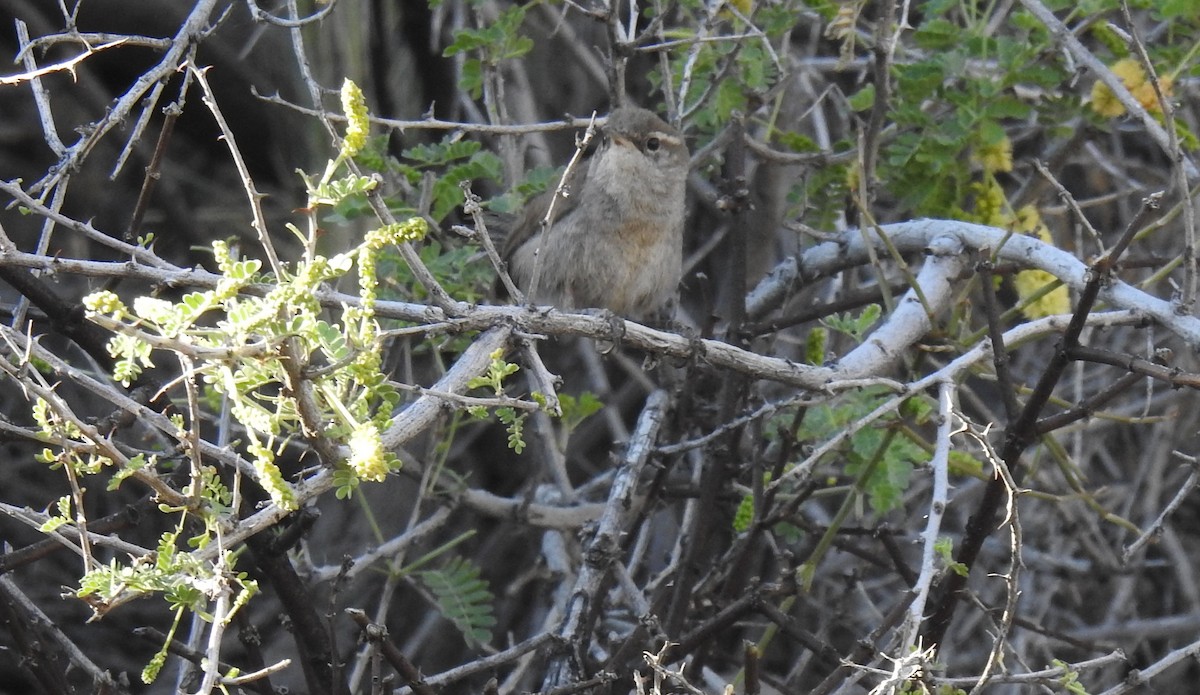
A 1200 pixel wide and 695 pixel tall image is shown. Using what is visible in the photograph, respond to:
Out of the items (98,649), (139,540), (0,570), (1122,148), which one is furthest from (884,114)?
(98,649)

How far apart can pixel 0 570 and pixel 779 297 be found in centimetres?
252

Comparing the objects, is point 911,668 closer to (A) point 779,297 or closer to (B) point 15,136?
(A) point 779,297

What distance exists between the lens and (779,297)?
13.7ft

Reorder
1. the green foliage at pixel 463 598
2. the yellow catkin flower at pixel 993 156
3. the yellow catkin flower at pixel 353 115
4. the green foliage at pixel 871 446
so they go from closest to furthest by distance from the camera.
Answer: the yellow catkin flower at pixel 353 115, the green foliage at pixel 871 446, the green foliage at pixel 463 598, the yellow catkin flower at pixel 993 156

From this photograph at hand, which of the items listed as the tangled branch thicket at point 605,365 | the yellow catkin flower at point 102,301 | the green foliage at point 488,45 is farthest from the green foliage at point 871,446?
the yellow catkin flower at point 102,301

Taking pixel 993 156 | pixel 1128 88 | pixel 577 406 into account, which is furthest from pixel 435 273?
pixel 1128 88

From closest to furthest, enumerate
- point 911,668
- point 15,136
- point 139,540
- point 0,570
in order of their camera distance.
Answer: point 911,668 < point 0,570 < point 139,540 < point 15,136

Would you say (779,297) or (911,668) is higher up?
(911,668)

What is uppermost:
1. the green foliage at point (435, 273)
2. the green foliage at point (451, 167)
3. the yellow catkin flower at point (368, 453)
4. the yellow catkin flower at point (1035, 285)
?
the yellow catkin flower at point (368, 453)

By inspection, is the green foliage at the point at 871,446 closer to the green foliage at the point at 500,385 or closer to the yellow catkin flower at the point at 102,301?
the green foliage at the point at 500,385

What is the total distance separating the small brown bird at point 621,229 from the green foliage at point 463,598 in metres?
1.16

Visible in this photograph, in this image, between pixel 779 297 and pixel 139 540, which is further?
pixel 139 540

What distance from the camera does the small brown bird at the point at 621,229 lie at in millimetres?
4461

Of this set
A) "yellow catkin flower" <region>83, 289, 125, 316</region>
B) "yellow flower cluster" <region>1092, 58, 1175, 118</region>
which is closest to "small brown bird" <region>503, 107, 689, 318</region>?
"yellow flower cluster" <region>1092, 58, 1175, 118</region>
